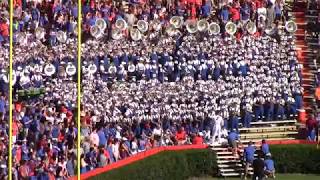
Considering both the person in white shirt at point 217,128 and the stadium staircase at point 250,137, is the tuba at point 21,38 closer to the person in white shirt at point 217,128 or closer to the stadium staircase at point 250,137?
the person in white shirt at point 217,128

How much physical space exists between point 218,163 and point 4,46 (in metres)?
9.02

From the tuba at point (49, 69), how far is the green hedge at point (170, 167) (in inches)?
242

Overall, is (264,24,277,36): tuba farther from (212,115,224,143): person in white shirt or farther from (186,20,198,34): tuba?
(212,115,224,143): person in white shirt

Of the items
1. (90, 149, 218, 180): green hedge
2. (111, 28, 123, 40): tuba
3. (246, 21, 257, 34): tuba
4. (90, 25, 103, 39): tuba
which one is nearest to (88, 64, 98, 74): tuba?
(90, 25, 103, 39): tuba

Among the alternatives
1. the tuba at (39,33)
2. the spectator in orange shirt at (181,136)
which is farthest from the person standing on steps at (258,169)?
the tuba at (39,33)

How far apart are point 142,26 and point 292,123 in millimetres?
7230

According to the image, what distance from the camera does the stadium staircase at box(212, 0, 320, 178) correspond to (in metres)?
56.8

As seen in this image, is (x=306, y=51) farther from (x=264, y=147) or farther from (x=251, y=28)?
(x=264, y=147)

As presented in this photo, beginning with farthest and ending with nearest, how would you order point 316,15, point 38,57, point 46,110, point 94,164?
point 316,15
point 38,57
point 46,110
point 94,164

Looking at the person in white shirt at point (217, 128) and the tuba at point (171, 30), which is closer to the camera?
the person in white shirt at point (217, 128)

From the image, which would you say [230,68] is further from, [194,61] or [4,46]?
[4,46]

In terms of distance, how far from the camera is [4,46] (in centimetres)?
5828

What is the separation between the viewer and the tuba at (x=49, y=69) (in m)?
58.0

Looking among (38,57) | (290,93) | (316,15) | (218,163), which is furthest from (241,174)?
(316,15)
